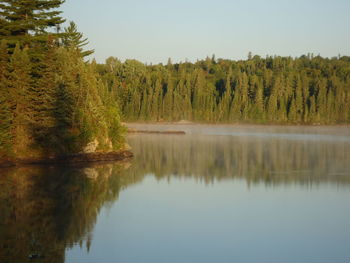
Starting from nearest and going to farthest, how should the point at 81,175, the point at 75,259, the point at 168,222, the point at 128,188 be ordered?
1. the point at 75,259
2. the point at 168,222
3. the point at 128,188
4. the point at 81,175

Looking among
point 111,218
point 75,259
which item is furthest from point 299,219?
point 75,259

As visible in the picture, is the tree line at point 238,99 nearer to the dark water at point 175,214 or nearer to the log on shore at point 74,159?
the log on shore at point 74,159

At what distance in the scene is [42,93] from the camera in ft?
114

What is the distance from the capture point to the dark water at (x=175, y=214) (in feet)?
51.3

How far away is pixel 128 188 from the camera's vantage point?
27.6 m

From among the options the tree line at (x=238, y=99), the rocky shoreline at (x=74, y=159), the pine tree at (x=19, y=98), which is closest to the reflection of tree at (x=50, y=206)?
the rocky shoreline at (x=74, y=159)

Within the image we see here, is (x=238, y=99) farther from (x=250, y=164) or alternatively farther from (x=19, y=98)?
(x=19, y=98)

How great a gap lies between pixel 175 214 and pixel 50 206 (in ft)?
18.8

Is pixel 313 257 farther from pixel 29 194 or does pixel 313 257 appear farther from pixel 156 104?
pixel 156 104

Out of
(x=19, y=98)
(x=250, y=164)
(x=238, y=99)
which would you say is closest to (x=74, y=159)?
(x=19, y=98)

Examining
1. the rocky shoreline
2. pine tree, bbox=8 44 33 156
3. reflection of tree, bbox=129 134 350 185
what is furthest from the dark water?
pine tree, bbox=8 44 33 156

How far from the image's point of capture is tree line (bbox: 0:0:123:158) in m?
32.5

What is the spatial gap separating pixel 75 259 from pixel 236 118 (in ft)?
428

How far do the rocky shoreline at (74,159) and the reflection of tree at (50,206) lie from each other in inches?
67.7
